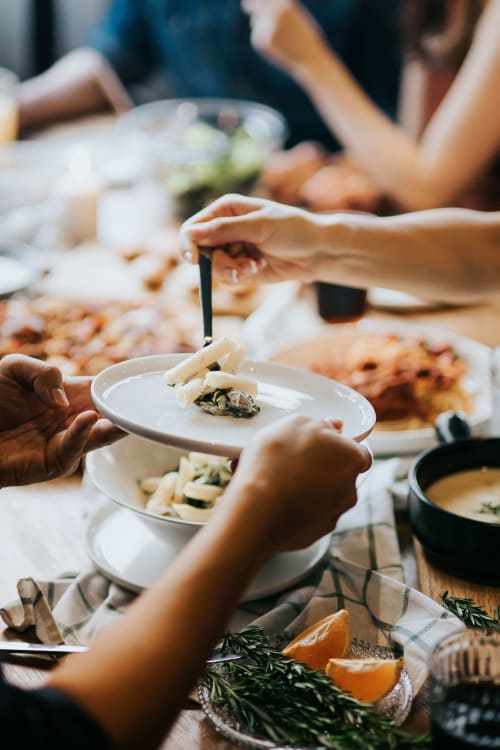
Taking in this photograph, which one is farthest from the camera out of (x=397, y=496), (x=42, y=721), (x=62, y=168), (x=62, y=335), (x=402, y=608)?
(x=62, y=168)

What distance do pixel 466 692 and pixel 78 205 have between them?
7.20 feet

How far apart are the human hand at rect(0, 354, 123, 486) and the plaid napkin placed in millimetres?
173

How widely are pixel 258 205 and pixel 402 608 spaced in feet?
2.42

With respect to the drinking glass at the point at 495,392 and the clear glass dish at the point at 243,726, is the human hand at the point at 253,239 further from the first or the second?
the clear glass dish at the point at 243,726

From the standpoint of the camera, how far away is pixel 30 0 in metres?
6.12

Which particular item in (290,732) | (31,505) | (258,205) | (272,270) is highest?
(258,205)

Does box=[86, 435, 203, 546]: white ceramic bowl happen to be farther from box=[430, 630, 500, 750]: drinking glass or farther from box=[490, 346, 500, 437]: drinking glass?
box=[490, 346, 500, 437]: drinking glass

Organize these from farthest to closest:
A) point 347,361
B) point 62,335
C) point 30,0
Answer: point 30,0, point 62,335, point 347,361

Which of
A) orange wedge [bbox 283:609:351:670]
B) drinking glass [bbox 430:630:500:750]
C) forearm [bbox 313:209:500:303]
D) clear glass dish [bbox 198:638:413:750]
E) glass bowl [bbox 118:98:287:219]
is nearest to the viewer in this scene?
drinking glass [bbox 430:630:500:750]

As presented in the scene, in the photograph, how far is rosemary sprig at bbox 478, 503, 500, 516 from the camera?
1341 mm

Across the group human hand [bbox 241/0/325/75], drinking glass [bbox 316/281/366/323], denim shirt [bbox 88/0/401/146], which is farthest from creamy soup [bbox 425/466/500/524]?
denim shirt [bbox 88/0/401/146]

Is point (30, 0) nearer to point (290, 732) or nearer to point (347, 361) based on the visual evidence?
point (347, 361)

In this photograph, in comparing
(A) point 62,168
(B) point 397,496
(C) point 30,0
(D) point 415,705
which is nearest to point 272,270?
(B) point 397,496

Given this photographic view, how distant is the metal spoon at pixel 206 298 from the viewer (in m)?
1.34
